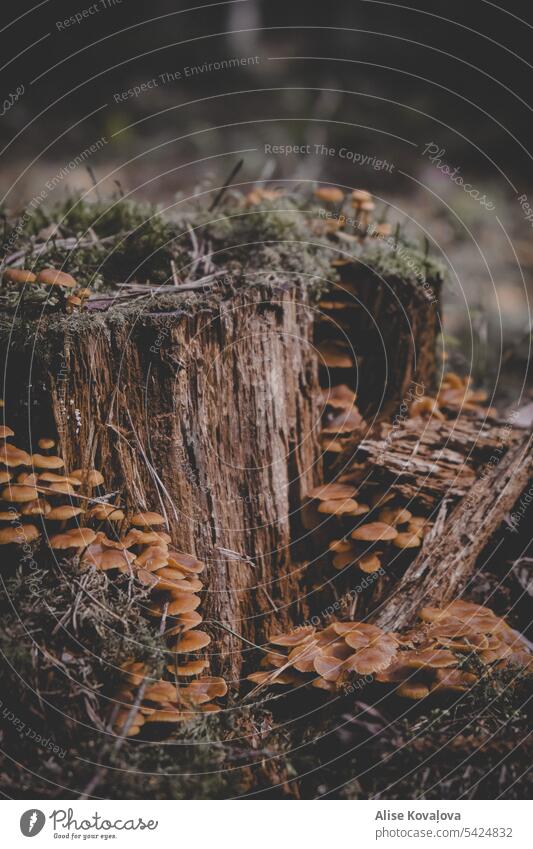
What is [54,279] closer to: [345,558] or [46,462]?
[46,462]

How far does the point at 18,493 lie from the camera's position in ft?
10.0

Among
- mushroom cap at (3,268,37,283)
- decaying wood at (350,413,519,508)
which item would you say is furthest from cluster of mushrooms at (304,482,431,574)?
mushroom cap at (3,268,37,283)

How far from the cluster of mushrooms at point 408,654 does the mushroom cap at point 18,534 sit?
149 centimetres

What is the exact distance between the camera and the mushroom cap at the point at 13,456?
3.06m

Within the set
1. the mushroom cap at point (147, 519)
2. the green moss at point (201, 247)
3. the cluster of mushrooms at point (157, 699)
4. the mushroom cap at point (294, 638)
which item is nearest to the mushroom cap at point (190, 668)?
the cluster of mushrooms at point (157, 699)

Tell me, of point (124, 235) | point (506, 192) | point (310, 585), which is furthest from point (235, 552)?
point (506, 192)

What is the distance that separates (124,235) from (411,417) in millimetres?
2530

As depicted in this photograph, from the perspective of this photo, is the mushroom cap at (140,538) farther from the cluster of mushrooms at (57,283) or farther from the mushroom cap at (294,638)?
the cluster of mushrooms at (57,283)

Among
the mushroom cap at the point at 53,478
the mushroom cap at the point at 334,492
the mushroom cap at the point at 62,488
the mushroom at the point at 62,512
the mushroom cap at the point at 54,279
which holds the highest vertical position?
the mushroom cap at the point at 54,279

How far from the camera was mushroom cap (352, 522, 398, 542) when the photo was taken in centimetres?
357

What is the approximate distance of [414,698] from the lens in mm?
3182

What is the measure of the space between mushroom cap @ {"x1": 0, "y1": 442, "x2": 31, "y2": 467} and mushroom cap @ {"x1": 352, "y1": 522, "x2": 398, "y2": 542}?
1973mm
